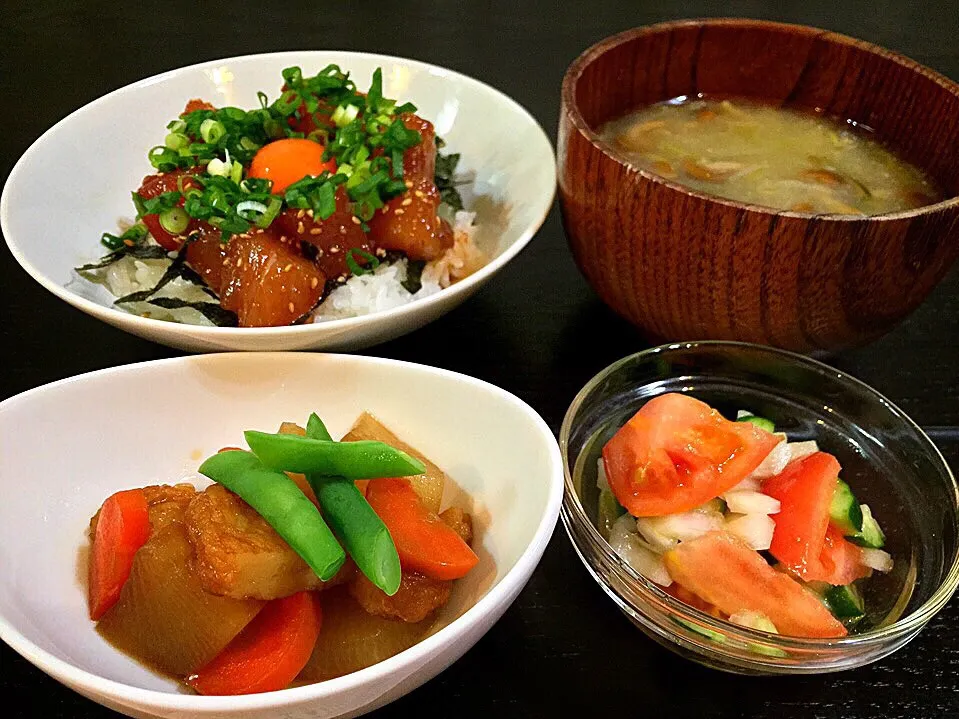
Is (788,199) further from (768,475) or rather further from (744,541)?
(744,541)

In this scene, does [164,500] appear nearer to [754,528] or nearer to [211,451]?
[211,451]

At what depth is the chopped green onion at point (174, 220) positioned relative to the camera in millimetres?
1800

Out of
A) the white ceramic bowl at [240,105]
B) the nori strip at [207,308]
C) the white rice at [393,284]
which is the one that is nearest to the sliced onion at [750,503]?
the white ceramic bowl at [240,105]

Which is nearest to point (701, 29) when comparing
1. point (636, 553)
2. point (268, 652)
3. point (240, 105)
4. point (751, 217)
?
point (751, 217)

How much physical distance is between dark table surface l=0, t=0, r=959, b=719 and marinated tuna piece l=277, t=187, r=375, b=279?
8.8 inches

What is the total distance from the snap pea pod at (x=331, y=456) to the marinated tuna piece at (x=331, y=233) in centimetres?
70

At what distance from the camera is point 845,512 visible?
1.35 m

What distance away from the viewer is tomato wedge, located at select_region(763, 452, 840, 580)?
51.2 inches

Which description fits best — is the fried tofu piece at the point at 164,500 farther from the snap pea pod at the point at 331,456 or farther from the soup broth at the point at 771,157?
the soup broth at the point at 771,157

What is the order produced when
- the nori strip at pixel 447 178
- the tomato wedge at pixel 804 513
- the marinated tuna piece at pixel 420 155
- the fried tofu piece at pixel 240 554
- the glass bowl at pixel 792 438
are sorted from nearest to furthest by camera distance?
the fried tofu piece at pixel 240 554 → the glass bowl at pixel 792 438 → the tomato wedge at pixel 804 513 → the marinated tuna piece at pixel 420 155 → the nori strip at pixel 447 178

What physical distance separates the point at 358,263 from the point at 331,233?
96 millimetres

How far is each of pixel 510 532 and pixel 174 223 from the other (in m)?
1.05

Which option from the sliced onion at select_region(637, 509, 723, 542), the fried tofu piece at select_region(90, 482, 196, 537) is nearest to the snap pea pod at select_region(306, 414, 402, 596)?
the fried tofu piece at select_region(90, 482, 196, 537)

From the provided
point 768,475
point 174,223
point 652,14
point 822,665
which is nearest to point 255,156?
point 174,223
